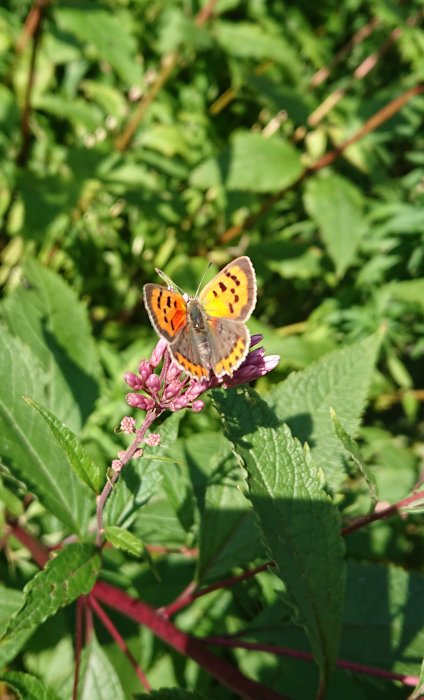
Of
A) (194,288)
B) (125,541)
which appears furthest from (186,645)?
(194,288)

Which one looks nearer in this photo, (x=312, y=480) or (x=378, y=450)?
(x=312, y=480)

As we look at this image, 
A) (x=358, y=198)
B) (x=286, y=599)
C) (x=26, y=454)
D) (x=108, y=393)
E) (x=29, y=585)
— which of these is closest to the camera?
(x=29, y=585)

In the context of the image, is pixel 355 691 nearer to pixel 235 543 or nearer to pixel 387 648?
pixel 387 648

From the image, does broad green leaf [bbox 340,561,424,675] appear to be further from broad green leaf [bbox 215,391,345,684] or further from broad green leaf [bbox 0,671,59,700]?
broad green leaf [bbox 0,671,59,700]

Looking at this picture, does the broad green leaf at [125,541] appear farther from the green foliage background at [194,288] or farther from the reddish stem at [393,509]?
the reddish stem at [393,509]

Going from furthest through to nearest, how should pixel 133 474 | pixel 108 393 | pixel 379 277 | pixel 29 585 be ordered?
pixel 379 277, pixel 108 393, pixel 133 474, pixel 29 585

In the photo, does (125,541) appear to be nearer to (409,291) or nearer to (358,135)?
(409,291)

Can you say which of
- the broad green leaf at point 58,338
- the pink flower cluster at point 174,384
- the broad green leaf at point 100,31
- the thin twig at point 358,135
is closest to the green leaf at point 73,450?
the pink flower cluster at point 174,384

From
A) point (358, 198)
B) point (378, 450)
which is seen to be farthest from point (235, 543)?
point (358, 198)
